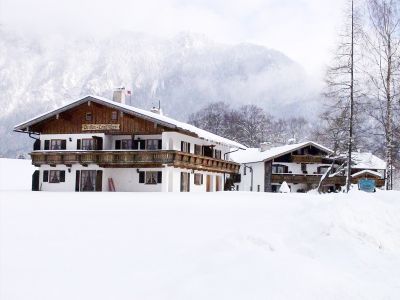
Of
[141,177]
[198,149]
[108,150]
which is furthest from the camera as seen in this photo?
[198,149]

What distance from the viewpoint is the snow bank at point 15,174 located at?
5049 cm

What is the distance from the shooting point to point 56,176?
37.1m

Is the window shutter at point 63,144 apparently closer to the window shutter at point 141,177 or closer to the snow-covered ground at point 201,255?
the window shutter at point 141,177

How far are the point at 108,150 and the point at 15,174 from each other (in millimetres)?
27843

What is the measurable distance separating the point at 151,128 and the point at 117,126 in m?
2.81

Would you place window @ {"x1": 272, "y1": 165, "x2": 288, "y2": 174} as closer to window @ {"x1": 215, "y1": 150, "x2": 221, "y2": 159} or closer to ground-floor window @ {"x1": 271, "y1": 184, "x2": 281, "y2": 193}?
ground-floor window @ {"x1": 271, "y1": 184, "x2": 281, "y2": 193}

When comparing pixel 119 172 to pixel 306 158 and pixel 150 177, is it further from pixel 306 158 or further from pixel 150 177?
pixel 306 158

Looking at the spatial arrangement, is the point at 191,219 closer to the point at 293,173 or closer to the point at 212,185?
the point at 212,185

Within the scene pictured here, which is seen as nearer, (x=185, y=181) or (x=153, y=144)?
(x=153, y=144)

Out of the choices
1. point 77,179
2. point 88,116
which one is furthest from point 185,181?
point 88,116

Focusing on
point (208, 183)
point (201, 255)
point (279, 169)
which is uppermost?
point (279, 169)

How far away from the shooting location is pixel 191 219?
12.2 meters

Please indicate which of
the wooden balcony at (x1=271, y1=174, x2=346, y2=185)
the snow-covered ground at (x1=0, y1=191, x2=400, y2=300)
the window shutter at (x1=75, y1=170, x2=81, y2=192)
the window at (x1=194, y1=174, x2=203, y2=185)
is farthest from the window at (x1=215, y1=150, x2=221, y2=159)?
the snow-covered ground at (x1=0, y1=191, x2=400, y2=300)

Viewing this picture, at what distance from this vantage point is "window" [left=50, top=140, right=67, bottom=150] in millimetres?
37463
